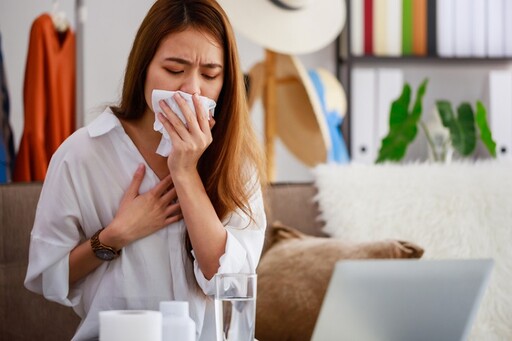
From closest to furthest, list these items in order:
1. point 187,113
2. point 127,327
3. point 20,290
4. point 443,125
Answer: point 127,327 → point 187,113 → point 20,290 → point 443,125

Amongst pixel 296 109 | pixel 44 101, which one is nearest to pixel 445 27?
pixel 296 109

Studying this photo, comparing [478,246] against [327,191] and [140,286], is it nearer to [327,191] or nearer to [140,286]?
[327,191]

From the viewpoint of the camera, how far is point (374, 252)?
2.02 metres

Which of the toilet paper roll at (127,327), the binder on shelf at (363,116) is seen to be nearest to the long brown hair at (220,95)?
the toilet paper roll at (127,327)

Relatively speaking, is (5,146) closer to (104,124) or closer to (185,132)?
(104,124)

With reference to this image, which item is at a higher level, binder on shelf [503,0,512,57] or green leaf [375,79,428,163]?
binder on shelf [503,0,512,57]

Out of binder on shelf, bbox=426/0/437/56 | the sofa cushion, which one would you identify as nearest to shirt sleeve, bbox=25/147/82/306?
the sofa cushion

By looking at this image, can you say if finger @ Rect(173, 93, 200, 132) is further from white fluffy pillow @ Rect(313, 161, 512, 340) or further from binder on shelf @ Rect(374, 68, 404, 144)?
binder on shelf @ Rect(374, 68, 404, 144)

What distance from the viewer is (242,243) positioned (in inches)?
59.0

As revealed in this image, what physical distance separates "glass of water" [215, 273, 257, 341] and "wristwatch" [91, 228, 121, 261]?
37 cm

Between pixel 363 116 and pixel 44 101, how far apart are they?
1.59 m

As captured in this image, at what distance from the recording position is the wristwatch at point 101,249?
1.45 metres

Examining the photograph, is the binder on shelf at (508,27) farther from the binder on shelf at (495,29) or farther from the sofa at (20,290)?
the sofa at (20,290)

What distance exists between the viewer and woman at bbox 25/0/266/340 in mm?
1453
